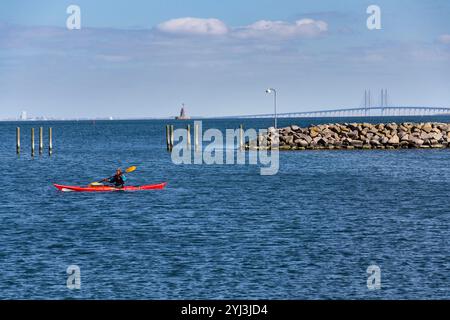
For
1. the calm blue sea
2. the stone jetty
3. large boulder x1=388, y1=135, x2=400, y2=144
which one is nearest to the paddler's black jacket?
the calm blue sea

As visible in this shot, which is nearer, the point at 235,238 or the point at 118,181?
the point at 235,238

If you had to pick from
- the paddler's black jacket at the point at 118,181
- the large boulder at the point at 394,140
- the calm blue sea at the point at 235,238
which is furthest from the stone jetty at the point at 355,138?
the paddler's black jacket at the point at 118,181

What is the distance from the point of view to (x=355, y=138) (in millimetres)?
108500

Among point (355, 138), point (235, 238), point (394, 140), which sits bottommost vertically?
point (235, 238)

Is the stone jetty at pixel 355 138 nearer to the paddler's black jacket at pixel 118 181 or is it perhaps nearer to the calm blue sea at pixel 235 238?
the calm blue sea at pixel 235 238

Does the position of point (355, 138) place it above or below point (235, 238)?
above

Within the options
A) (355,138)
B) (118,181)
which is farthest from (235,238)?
(355,138)

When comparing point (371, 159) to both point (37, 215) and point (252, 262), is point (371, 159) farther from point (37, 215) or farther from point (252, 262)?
point (252, 262)

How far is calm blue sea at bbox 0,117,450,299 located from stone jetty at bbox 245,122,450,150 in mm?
33074

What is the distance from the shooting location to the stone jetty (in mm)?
107312

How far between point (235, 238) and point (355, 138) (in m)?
73.6

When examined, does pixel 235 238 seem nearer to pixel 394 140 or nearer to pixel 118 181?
pixel 118 181

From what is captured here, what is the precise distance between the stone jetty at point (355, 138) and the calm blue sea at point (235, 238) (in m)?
33.1

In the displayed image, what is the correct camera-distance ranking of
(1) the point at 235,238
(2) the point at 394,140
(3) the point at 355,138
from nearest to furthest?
(1) the point at 235,238 < (2) the point at 394,140 < (3) the point at 355,138
